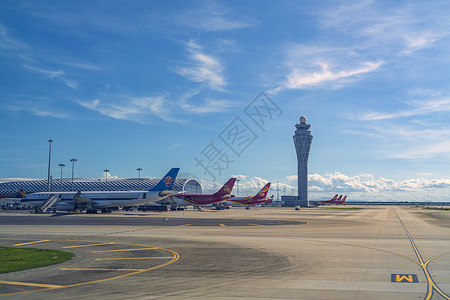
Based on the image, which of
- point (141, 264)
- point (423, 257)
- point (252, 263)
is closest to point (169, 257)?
point (141, 264)

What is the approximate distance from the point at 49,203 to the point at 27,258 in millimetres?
68692

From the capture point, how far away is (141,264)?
18.4 meters

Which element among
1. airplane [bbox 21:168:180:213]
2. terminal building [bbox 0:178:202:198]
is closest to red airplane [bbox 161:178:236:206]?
airplane [bbox 21:168:180:213]

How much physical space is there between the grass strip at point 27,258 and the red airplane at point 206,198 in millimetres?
72460

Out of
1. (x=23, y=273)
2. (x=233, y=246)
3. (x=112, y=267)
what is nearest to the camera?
(x=23, y=273)

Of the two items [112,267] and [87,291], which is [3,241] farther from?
[87,291]

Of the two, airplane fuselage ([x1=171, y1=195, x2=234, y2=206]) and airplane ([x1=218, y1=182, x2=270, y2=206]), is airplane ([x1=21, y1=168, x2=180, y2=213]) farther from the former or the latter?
airplane ([x1=218, y1=182, x2=270, y2=206])

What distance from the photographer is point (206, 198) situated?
96.4 m

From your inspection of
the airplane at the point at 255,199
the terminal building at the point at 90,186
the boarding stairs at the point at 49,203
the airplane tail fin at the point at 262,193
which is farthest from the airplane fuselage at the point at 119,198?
the terminal building at the point at 90,186

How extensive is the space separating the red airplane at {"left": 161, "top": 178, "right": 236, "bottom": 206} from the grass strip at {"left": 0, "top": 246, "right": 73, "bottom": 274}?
7246cm

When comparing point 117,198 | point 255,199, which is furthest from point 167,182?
point 255,199

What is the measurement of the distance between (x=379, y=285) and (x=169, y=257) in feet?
37.0

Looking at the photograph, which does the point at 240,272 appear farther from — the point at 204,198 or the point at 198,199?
the point at 198,199

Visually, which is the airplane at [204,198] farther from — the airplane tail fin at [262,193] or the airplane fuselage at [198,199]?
the airplane tail fin at [262,193]
